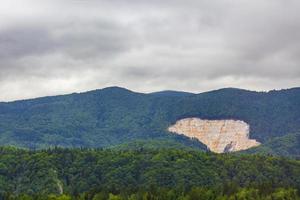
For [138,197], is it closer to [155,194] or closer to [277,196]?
[155,194]

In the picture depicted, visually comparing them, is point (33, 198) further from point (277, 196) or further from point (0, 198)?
point (277, 196)

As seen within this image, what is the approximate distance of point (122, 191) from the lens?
18488cm

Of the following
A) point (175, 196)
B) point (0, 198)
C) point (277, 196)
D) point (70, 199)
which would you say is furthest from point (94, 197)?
point (277, 196)

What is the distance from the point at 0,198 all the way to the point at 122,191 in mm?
40350

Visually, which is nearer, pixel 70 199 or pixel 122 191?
pixel 70 199

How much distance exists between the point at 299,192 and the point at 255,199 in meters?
16.5

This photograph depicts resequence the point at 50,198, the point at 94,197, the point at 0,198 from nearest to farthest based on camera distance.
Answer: the point at 50,198, the point at 94,197, the point at 0,198

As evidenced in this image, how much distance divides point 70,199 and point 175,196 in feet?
100

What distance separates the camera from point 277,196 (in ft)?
554

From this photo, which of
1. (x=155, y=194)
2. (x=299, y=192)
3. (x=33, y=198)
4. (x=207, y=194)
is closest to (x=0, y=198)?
(x=33, y=198)

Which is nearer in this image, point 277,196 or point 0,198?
point 277,196

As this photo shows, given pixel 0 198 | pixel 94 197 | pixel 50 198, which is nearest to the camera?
pixel 50 198

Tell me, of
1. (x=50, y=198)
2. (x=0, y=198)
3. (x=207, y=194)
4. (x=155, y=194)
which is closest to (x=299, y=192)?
(x=207, y=194)

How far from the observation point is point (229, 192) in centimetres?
17938
